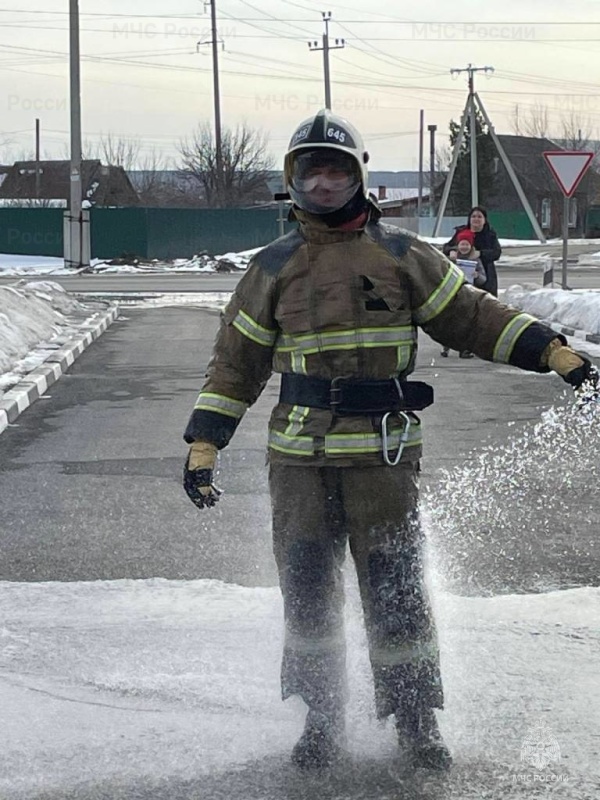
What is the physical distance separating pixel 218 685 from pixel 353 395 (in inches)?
49.1

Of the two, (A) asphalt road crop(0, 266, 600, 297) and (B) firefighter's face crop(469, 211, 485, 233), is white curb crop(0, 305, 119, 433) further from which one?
(A) asphalt road crop(0, 266, 600, 297)

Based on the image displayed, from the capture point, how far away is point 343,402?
3.51 meters

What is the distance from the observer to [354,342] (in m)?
3.52

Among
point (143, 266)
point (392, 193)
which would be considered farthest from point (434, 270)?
point (392, 193)

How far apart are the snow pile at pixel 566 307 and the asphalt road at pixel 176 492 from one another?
462 cm

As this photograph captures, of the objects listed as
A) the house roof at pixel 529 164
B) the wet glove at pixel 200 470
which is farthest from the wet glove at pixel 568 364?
the house roof at pixel 529 164

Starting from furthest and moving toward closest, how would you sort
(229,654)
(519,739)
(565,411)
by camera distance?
(565,411) → (229,654) → (519,739)

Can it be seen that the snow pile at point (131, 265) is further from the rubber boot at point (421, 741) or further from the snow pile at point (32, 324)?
the rubber boot at point (421, 741)

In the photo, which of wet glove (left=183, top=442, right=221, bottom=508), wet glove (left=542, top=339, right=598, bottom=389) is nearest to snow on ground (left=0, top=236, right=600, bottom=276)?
wet glove (left=183, top=442, right=221, bottom=508)

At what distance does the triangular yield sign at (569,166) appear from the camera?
20.2 meters

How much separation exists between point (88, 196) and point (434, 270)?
219 ft

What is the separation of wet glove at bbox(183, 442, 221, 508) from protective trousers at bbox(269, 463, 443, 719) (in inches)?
6.9

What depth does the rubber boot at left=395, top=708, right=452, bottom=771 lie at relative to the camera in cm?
357

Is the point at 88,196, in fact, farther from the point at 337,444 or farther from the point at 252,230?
the point at 337,444
